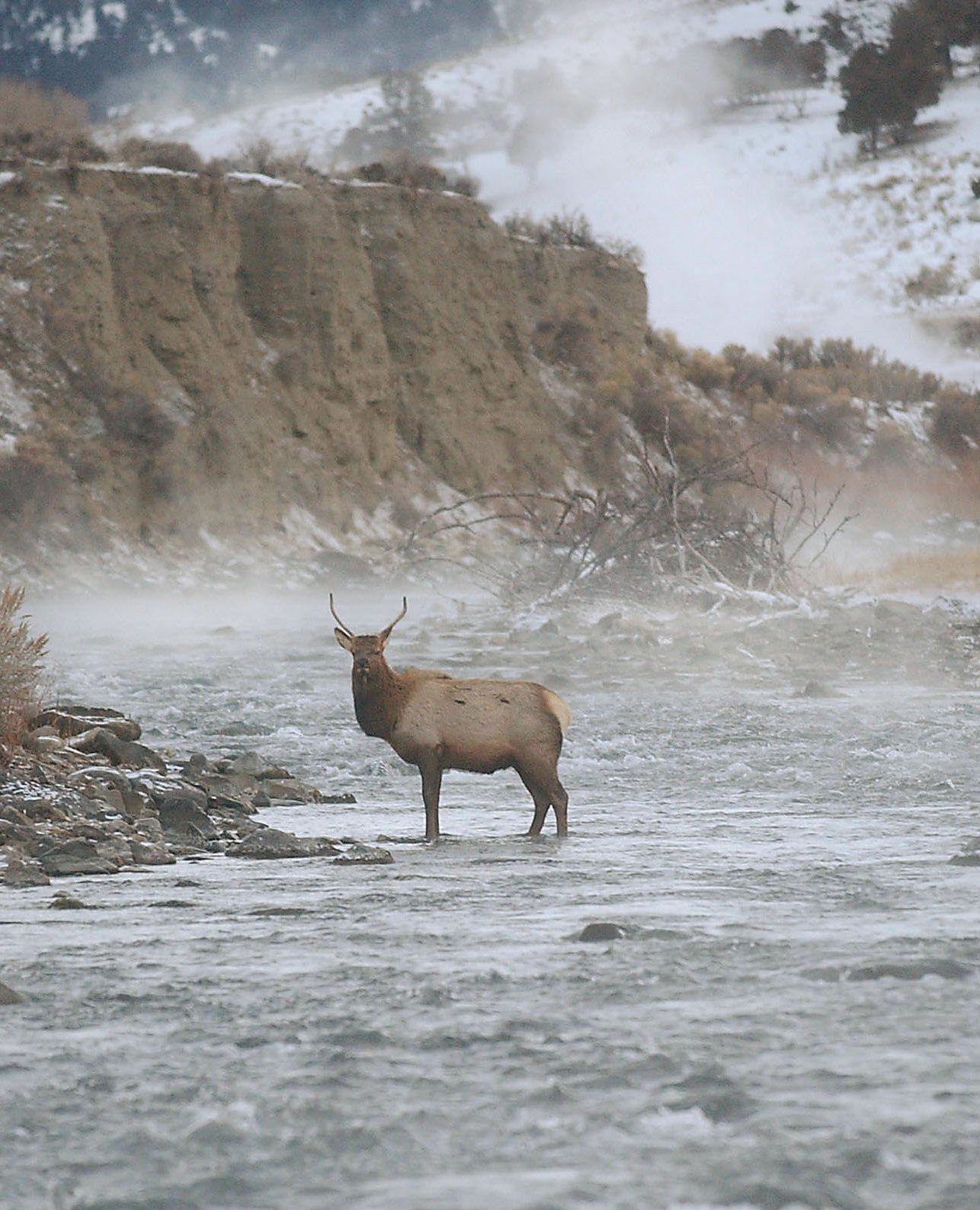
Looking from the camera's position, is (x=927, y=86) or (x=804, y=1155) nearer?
(x=804, y=1155)

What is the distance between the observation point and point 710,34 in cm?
Answer: 9419

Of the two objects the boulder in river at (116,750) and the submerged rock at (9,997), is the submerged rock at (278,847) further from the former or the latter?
the submerged rock at (9,997)

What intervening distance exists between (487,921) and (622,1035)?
162cm

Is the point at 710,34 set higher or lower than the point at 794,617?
higher

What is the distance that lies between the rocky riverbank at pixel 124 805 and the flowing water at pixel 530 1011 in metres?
0.25

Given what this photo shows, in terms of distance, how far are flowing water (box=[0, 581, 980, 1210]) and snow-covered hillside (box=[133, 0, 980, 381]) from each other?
47.9 metres

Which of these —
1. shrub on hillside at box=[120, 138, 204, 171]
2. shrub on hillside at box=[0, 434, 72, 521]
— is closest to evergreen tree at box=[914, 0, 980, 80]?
shrub on hillside at box=[120, 138, 204, 171]

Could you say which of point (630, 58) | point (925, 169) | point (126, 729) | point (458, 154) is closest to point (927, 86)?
point (925, 169)

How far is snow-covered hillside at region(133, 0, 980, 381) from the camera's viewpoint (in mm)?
60406

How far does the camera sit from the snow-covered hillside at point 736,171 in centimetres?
6041

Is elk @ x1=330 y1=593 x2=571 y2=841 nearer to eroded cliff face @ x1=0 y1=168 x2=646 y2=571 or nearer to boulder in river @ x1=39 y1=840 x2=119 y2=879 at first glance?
boulder in river @ x1=39 y1=840 x2=119 y2=879

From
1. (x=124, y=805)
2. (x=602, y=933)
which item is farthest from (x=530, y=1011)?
(x=124, y=805)

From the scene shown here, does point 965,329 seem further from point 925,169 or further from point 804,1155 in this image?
point 804,1155

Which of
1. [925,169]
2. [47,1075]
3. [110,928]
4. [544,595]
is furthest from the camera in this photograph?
[925,169]
